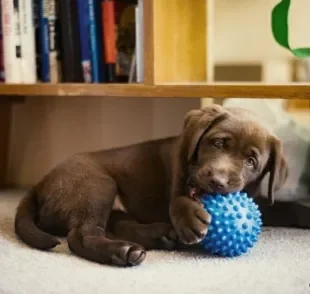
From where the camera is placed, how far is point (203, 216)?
4.16ft

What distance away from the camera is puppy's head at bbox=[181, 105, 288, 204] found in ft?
4.35

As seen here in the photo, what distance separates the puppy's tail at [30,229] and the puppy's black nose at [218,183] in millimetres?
352

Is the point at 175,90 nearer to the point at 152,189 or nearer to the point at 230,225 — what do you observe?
the point at 152,189

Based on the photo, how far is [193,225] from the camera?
4.14ft

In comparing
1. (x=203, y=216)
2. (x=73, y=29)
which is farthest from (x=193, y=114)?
(x=73, y=29)

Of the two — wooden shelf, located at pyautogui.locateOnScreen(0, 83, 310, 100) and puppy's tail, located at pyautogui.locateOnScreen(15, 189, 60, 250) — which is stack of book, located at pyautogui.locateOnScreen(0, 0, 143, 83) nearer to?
wooden shelf, located at pyautogui.locateOnScreen(0, 83, 310, 100)

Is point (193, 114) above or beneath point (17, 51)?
beneath

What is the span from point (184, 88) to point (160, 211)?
0.32 metres

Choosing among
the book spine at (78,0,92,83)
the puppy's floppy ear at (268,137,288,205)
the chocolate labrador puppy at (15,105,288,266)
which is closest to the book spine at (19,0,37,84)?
the book spine at (78,0,92,83)

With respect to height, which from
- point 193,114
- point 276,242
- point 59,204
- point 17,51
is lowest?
point 276,242

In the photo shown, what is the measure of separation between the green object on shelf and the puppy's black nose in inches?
26.3

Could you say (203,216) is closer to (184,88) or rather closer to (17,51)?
(184,88)

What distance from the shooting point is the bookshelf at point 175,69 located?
1548 mm

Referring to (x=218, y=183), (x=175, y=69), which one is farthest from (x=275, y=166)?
(x=175, y=69)
